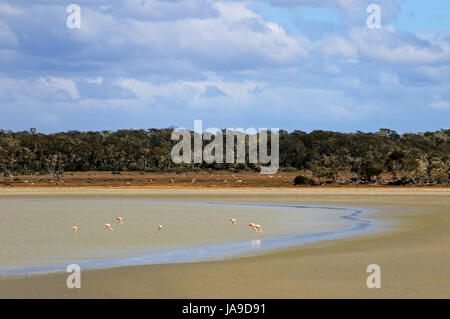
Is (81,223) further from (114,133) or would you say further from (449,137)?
(114,133)

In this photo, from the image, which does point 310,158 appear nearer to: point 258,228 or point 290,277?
point 258,228

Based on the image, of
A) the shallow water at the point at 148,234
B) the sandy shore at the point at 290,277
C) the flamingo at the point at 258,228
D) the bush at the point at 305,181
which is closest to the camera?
the sandy shore at the point at 290,277

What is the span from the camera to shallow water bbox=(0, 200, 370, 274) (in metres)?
20.4

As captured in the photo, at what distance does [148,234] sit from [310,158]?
91.6m

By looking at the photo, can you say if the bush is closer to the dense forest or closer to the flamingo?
the dense forest

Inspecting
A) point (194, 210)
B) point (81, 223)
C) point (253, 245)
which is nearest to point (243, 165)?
point (194, 210)

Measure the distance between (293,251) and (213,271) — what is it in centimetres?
490

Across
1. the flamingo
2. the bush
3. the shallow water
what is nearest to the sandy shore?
the shallow water

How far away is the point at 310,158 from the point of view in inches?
4631

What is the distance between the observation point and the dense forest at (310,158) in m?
77.9

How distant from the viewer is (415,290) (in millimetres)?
13664

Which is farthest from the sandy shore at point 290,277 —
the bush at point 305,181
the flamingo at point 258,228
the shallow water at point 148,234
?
the bush at point 305,181

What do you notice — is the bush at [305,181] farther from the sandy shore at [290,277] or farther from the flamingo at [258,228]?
the sandy shore at [290,277]

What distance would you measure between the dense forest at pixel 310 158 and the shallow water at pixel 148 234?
117 ft
